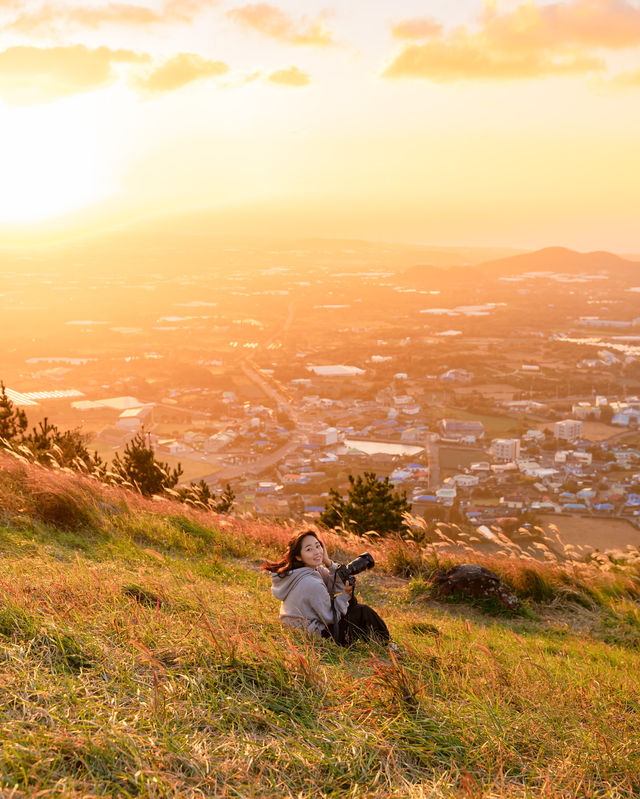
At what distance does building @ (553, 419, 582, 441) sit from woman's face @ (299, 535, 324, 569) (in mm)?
35443

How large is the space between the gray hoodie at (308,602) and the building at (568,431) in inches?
1401

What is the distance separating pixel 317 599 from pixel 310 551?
348mm

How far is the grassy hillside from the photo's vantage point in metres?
2.11

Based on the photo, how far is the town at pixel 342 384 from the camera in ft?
91.5

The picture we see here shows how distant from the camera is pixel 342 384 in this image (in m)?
52.3

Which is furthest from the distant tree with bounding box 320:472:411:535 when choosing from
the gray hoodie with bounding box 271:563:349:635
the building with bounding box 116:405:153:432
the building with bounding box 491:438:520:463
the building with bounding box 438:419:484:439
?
the building with bounding box 438:419:484:439

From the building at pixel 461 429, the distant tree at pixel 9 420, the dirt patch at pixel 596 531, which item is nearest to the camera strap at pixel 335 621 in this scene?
the distant tree at pixel 9 420

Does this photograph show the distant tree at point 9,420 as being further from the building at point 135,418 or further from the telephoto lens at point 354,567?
the building at point 135,418

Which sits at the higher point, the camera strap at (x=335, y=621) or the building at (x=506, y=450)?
the camera strap at (x=335, y=621)

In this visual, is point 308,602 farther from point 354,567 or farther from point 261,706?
point 261,706

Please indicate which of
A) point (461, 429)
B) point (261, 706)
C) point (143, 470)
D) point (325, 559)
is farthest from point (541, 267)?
point (261, 706)

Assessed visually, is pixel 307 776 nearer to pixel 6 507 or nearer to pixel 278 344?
pixel 6 507

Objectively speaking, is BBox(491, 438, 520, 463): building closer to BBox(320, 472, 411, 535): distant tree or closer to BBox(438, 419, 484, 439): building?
BBox(438, 419, 484, 439): building

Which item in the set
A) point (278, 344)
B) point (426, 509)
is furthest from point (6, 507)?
point (278, 344)
